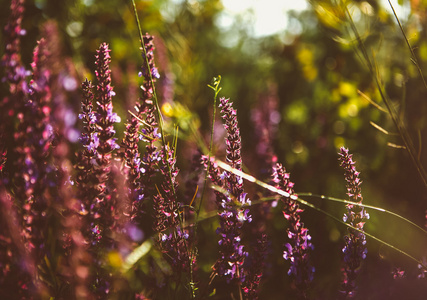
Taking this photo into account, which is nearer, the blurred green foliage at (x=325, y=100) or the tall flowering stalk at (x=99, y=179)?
the tall flowering stalk at (x=99, y=179)

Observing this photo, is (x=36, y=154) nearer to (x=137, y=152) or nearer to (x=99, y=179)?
(x=99, y=179)

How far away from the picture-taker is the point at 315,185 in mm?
2779

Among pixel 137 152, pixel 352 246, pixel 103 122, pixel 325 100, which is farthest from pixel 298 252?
pixel 325 100

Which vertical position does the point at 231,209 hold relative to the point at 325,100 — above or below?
above

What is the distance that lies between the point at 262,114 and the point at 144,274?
7.42 ft

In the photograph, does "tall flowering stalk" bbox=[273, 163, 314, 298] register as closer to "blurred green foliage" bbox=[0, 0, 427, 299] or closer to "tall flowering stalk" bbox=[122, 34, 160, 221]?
"blurred green foliage" bbox=[0, 0, 427, 299]

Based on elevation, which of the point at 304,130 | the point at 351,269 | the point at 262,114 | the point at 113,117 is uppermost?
the point at 113,117

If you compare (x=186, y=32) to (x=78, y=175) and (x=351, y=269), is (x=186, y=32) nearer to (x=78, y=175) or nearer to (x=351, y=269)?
(x=78, y=175)

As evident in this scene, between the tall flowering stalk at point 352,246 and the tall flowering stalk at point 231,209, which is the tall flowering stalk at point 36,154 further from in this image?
the tall flowering stalk at point 352,246

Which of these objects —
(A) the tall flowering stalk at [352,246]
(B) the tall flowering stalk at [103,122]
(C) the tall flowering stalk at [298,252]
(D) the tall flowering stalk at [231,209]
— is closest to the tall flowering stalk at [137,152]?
(B) the tall flowering stalk at [103,122]

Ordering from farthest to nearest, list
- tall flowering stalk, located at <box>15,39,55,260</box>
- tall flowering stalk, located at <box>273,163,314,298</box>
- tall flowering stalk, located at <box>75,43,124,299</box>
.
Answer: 1. tall flowering stalk, located at <box>273,163,314,298</box>
2. tall flowering stalk, located at <box>75,43,124,299</box>
3. tall flowering stalk, located at <box>15,39,55,260</box>

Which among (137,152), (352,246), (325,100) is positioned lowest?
(325,100)

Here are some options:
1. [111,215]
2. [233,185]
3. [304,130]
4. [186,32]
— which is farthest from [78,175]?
[304,130]

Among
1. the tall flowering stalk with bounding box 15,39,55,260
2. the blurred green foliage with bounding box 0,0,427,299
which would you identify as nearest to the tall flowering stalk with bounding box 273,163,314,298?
the blurred green foliage with bounding box 0,0,427,299
